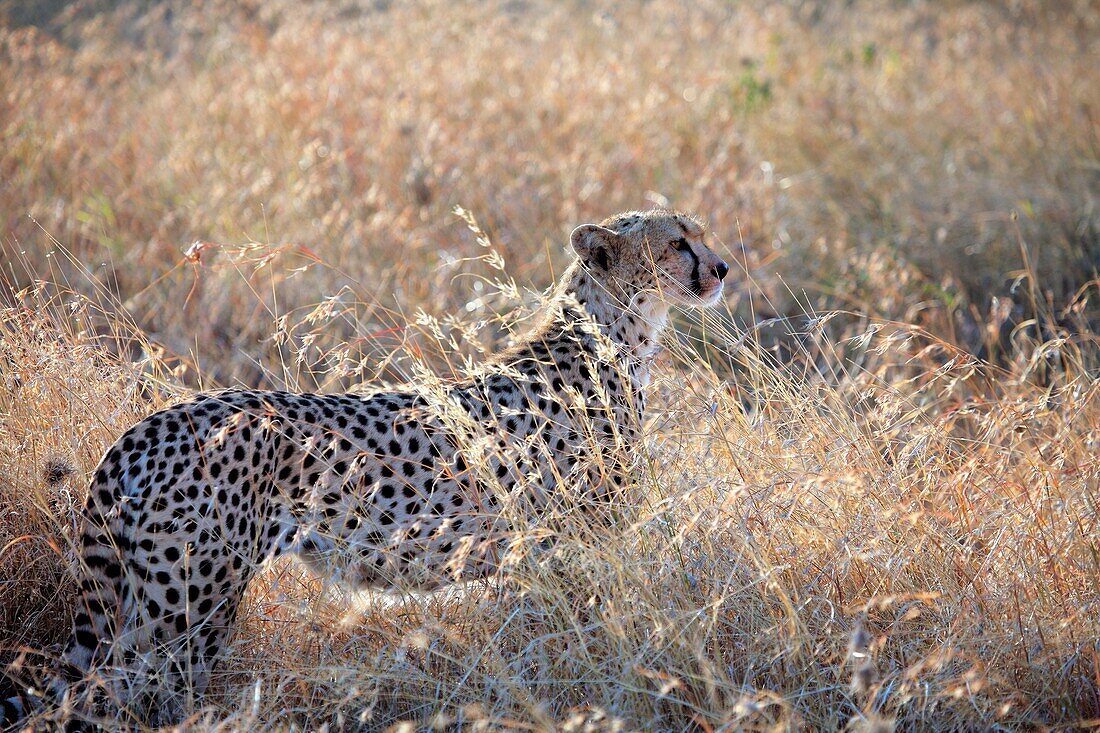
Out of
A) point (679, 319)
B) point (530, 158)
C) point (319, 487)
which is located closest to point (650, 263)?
point (319, 487)

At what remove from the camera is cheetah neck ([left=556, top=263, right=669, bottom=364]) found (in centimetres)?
339

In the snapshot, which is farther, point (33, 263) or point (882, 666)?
point (33, 263)

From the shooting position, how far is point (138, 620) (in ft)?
8.29

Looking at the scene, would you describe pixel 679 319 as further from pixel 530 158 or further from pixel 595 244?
pixel 595 244

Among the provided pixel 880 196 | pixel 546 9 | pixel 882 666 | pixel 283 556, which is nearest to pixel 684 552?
pixel 882 666

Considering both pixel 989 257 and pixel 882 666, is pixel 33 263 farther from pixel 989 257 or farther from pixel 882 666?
pixel 989 257

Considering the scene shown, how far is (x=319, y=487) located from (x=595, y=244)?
121 cm

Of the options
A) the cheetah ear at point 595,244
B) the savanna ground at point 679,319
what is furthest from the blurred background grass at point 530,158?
the cheetah ear at point 595,244

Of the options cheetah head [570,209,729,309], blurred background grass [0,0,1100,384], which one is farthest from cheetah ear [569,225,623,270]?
blurred background grass [0,0,1100,384]

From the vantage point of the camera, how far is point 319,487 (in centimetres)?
271

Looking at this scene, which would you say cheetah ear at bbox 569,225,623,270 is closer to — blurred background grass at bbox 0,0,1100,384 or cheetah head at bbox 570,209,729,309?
cheetah head at bbox 570,209,729,309

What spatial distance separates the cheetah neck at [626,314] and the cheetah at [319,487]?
2 centimetres

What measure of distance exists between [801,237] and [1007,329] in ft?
4.35

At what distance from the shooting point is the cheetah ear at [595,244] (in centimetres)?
338
